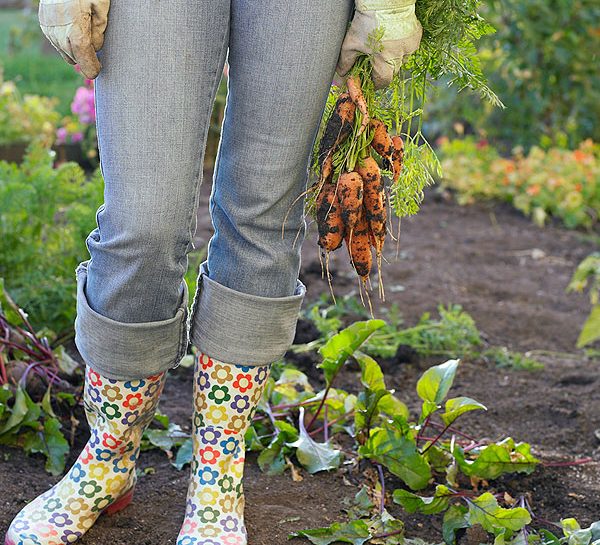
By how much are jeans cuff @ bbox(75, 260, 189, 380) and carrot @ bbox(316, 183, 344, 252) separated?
0.87ft

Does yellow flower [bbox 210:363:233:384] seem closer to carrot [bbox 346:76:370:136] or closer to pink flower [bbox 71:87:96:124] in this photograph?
carrot [bbox 346:76:370:136]

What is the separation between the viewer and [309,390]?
2.38 metres

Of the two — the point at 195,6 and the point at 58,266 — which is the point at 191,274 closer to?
the point at 58,266

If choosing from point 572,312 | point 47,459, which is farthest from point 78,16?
point 572,312

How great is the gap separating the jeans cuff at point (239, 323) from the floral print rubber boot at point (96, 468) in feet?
0.39

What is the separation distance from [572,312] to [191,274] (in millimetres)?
1602

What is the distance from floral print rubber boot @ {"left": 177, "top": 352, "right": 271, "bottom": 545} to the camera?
5.35ft

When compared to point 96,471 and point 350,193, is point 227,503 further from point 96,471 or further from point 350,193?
point 350,193

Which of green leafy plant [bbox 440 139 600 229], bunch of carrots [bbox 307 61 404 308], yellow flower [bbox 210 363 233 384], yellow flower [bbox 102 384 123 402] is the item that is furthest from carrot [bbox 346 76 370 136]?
green leafy plant [bbox 440 139 600 229]

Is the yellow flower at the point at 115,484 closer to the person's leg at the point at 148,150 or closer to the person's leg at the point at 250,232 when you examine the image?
the person's leg at the point at 250,232

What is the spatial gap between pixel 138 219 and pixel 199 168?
14cm

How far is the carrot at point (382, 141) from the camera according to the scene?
60.4 inches

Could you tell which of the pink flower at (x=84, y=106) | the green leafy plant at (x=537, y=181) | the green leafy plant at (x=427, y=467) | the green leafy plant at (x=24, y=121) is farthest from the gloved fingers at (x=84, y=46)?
the pink flower at (x=84, y=106)

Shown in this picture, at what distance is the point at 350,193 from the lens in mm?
1509
